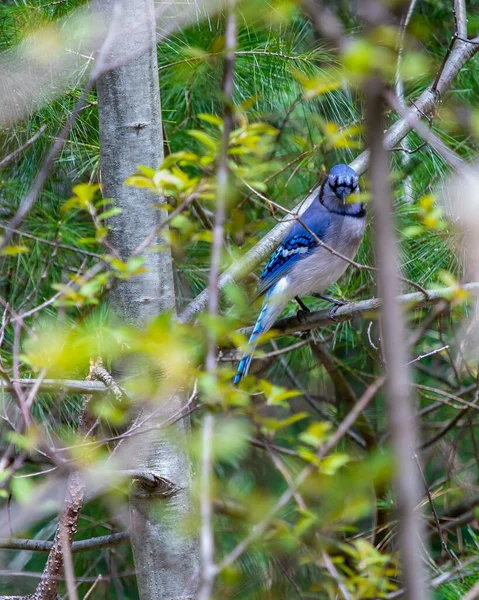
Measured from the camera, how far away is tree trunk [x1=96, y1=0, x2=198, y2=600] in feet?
5.20

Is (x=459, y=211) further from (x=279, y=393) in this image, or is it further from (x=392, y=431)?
(x=392, y=431)

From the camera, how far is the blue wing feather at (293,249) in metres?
2.43

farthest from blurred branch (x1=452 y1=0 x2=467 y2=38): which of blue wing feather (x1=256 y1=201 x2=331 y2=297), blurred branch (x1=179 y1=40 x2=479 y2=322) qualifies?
blue wing feather (x1=256 y1=201 x2=331 y2=297)

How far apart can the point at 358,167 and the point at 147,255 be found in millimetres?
718

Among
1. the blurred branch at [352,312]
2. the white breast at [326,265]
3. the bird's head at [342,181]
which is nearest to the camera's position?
the blurred branch at [352,312]

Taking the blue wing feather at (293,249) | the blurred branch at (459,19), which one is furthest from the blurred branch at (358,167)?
Answer: the blue wing feather at (293,249)

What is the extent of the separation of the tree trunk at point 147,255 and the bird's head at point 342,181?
0.72 m

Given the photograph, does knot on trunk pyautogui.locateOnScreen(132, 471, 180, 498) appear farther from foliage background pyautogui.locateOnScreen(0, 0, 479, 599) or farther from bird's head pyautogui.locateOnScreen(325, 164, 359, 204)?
bird's head pyautogui.locateOnScreen(325, 164, 359, 204)

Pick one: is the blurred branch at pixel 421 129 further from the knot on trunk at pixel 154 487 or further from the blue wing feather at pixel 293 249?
the blue wing feather at pixel 293 249

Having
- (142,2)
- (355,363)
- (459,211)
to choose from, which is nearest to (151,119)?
(142,2)

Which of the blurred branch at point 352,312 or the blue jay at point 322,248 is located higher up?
the blurred branch at point 352,312

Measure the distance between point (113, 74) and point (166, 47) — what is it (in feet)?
1.95

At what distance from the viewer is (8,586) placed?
104 inches

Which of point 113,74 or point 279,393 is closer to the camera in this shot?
point 279,393
